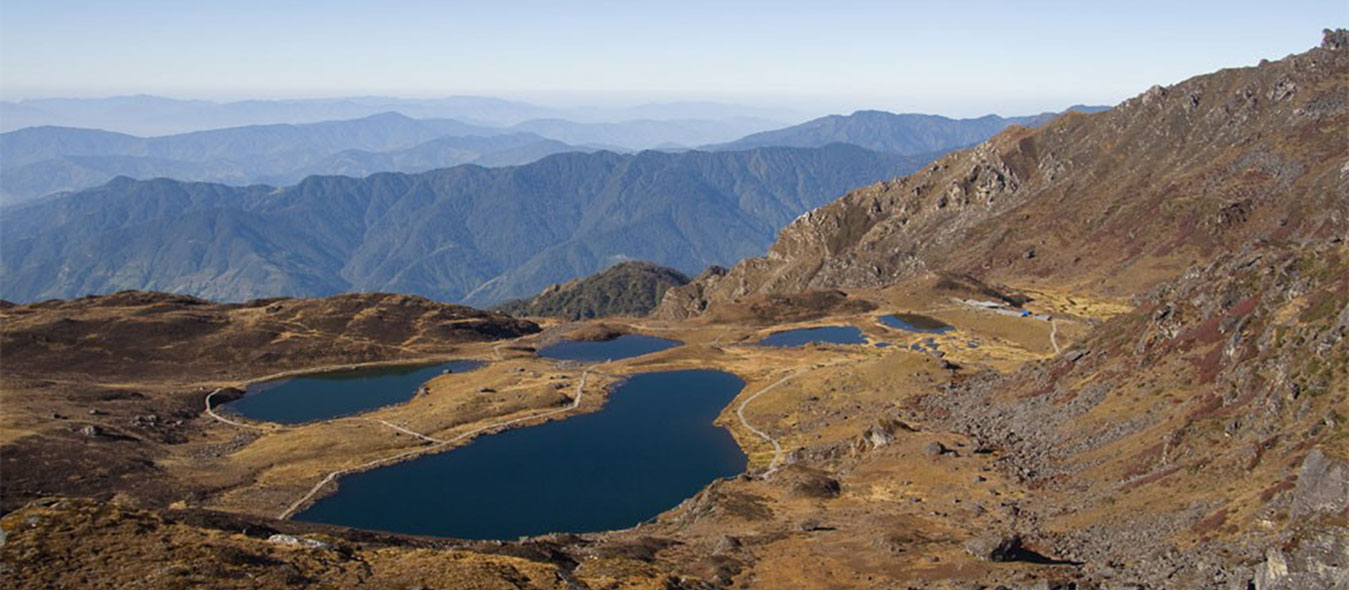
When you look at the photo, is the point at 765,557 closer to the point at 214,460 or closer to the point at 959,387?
the point at 959,387

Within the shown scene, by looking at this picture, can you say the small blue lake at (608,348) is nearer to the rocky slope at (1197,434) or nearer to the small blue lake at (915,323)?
the small blue lake at (915,323)

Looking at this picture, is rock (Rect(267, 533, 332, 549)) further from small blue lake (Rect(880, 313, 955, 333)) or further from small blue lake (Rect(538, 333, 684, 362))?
small blue lake (Rect(880, 313, 955, 333))

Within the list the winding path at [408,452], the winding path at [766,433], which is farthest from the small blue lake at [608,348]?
the winding path at [766,433]

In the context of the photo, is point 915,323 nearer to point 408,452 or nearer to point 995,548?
point 408,452

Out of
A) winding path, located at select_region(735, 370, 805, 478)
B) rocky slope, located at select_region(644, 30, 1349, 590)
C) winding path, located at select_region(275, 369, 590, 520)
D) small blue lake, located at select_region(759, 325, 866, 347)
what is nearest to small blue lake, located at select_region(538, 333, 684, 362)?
Result: small blue lake, located at select_region(759, 325, 866, 347)

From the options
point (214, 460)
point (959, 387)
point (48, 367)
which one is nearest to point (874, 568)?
point (959, 387)

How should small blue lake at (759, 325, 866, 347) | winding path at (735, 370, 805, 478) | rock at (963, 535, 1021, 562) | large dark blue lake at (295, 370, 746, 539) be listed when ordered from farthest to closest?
small blue lake at (759, 325, 866, 347), winding path at (735, 370, 805, 478), large dark blue lake at (295, 370, 746, 539), rock at (963, 535, 1021, 562)
